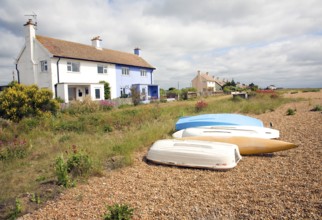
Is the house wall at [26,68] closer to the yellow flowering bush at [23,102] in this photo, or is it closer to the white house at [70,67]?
the white house at [70,67]

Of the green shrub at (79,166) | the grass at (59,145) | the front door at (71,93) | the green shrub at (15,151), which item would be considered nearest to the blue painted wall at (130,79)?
the front door at (71,93)

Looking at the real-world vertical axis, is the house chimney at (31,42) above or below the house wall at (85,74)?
above

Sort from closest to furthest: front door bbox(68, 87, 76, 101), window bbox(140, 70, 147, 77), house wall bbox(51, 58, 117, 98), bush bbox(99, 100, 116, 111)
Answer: bush bbox(99, 100, 116, 111), house wall bbox(51, 58, 117, 98), front door bbox(68, 87, 76, 101), window bbox(140, 70, 147, 77)

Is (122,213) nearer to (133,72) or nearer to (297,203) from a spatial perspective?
(297,203)

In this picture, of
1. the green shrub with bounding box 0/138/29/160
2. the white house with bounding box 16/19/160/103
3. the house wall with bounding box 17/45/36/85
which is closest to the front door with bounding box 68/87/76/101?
the white house with bounding box 16/19/160/103

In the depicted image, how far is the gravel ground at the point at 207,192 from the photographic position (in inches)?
117

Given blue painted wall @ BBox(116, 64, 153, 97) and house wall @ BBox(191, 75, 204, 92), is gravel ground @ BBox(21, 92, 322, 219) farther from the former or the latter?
house wall @ BBox(191, 75, 204, 92)

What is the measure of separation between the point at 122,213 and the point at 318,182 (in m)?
3.08

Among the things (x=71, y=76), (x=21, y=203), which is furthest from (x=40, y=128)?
(x=71, y=76)

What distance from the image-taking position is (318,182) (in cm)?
355

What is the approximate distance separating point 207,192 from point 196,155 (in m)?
1.23

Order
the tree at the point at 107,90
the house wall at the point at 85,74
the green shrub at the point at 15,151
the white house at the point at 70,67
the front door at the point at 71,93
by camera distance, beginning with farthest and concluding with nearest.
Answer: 1. the tree at the point at 107,90
2. the front door at the point at 71,93
3. the house wall at the point at 85,74
4. the white house at the point at 70,67
5. the green shrub at the point at 15,151

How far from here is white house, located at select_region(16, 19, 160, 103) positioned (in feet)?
70.2

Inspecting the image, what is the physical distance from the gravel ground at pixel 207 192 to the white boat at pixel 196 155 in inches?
6.6
